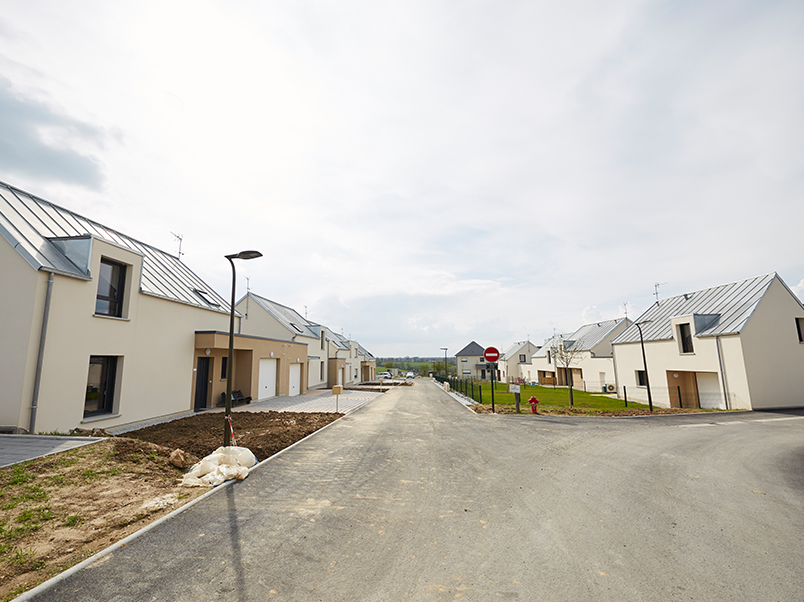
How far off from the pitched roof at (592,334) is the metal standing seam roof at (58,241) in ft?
120

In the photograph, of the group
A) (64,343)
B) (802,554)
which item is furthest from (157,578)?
(64,343)

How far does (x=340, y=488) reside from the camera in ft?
21.8

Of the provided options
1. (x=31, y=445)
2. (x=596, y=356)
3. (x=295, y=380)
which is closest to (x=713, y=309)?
(x=596, y=356)

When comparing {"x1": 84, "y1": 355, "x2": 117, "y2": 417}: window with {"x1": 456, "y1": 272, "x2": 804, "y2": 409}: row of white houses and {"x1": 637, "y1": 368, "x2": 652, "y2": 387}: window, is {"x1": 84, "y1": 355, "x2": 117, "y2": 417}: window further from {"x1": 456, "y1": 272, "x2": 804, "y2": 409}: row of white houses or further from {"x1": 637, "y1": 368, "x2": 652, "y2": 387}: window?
{"x1": 637, "y1": 368, "x2": 652, "y2": 387}: window

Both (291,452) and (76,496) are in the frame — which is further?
(291,452)

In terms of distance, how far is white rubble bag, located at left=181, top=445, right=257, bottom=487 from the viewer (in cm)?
679

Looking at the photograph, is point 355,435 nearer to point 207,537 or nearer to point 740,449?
point 207,537

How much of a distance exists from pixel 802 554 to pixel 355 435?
9.82 meters

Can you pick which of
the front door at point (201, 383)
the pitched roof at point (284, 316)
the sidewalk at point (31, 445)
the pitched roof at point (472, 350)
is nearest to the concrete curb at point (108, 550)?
the sidewalk at point (31, 445)

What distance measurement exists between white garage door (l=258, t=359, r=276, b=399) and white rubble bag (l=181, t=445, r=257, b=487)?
A: 14.6 meters

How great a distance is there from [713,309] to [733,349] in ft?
13.3

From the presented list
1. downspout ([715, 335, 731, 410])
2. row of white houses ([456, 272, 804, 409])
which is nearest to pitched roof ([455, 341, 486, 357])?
row of white houses ([456, 272, 804, 409])

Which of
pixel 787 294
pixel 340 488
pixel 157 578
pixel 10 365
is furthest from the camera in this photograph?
pixel 787 294

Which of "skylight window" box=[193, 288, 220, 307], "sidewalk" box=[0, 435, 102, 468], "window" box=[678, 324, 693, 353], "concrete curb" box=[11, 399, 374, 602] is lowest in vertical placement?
"concrete curb" box=[11, 399, 374, 602]
